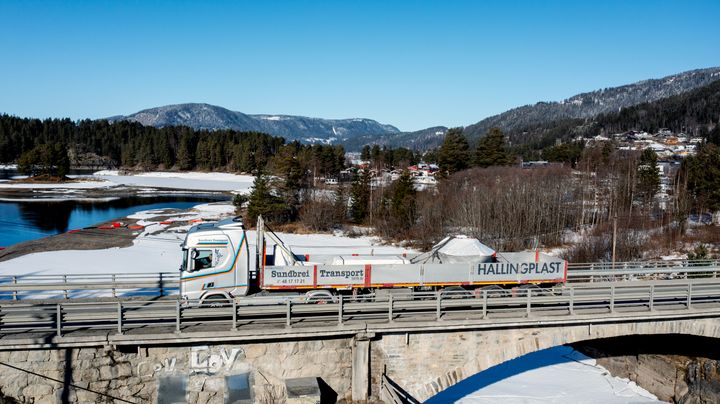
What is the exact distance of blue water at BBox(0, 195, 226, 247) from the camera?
59.7 metres

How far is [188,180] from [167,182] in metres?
8.08

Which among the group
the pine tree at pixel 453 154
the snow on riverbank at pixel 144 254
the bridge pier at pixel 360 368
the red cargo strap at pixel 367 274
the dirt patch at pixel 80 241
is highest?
the pine tree at pixel 453 154

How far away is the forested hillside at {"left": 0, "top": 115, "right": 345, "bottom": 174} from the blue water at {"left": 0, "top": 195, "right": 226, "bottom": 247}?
5152 cm

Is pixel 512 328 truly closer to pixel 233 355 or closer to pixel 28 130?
pixel 233 355

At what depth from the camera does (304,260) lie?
70.9ft

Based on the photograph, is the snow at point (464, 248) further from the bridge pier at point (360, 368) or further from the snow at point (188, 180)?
the snow at point (188, 180)

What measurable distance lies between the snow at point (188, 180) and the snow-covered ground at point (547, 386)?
3846 inches

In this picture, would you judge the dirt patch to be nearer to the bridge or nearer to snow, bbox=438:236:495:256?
the bridge

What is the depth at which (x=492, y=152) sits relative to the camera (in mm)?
75938

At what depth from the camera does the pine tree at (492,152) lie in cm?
7569

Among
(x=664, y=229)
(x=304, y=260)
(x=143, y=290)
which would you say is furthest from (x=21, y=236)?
(x=664, y=229)

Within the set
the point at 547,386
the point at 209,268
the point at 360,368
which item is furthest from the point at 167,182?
the point at 360,368

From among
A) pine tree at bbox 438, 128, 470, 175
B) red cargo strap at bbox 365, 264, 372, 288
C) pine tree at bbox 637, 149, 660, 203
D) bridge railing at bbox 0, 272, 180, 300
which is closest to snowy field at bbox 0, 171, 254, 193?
pine tree at bbox 438, 128, 470, 175

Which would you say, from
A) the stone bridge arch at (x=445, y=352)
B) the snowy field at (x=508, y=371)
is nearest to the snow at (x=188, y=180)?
the snowy field at (x=508, y=371)
